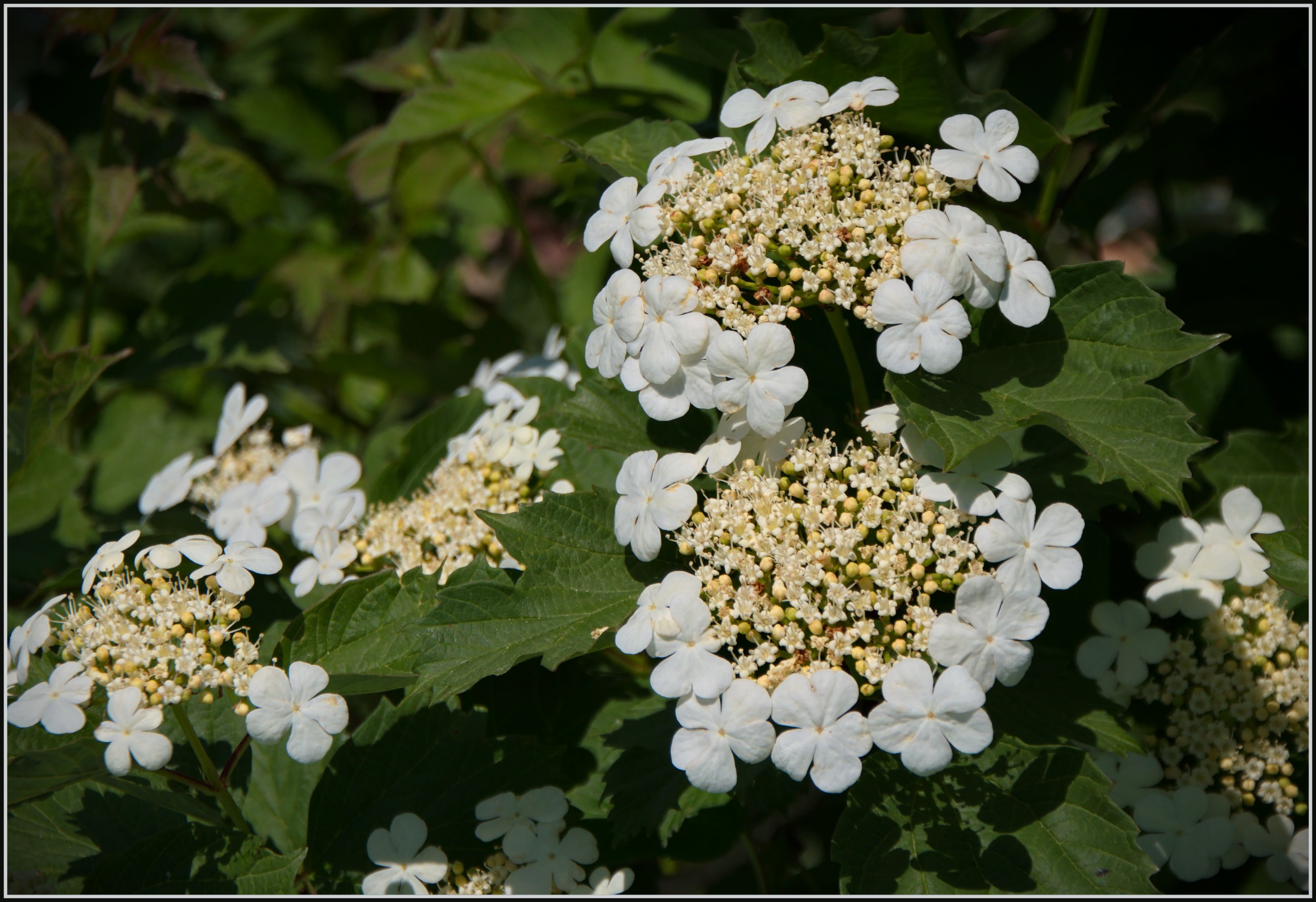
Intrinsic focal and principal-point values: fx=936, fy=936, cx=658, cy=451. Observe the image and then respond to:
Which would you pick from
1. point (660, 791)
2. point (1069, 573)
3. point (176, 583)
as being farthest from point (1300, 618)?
point (176, 583)

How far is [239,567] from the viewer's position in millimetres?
1708

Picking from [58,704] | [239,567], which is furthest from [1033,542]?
[58,704]

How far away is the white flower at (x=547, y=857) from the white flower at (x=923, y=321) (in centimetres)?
110

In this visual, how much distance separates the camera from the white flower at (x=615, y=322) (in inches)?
60.4

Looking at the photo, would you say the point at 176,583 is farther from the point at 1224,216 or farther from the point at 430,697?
the point at 1224,216

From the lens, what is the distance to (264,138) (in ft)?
12.7

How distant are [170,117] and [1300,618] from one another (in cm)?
336

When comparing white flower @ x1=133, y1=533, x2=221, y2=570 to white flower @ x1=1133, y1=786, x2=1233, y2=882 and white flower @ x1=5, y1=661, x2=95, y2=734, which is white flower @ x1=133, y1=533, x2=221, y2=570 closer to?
white flower @ x1=5, y1=661, x2=95, y2=734

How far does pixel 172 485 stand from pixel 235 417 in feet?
0.83

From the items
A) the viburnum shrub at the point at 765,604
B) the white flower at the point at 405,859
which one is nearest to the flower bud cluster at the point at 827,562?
the viburnum shrub at the point at 765,604

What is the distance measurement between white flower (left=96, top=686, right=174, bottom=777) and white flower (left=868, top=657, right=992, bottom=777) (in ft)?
3.77

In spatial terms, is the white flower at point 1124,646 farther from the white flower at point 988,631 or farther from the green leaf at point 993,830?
the white flower at point 988,631

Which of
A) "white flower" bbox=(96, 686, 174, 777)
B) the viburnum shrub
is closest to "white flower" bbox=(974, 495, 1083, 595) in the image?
the viburnum shrub

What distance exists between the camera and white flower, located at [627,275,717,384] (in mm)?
1473
